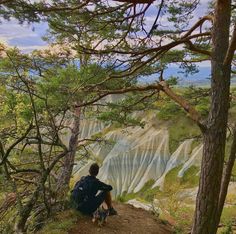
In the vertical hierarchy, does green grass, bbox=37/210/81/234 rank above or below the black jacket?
below

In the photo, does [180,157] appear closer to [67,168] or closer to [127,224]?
[67,168]

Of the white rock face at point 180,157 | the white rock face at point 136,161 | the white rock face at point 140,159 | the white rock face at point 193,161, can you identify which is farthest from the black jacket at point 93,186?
the white rock face at point 136,161

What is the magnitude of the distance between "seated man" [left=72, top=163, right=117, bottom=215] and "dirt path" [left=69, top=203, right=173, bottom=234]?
28 centimetres

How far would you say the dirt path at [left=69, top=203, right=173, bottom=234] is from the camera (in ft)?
26.6

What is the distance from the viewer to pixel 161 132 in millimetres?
58938

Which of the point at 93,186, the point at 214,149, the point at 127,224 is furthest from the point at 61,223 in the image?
the point at 214,149

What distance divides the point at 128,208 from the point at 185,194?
107 ft

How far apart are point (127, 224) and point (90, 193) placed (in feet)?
4.58

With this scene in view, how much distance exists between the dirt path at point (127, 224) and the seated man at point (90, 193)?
0.28m

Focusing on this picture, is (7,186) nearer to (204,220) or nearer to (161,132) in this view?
(204,220)

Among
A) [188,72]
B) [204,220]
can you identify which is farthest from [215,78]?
[188,72]

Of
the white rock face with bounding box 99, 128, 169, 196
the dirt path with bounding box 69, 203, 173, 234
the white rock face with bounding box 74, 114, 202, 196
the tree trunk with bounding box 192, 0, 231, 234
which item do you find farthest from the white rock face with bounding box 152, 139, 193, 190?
the tree trunk with bounding box 192, 0, 231, 234

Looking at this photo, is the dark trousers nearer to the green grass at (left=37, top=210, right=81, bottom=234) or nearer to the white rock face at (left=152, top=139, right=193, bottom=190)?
the green grass at (left=37, top=210, right=81, bottom=234)

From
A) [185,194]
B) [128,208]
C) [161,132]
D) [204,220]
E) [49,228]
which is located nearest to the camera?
[204,220]
